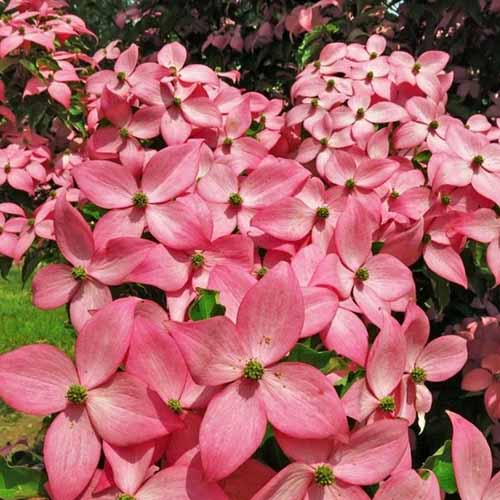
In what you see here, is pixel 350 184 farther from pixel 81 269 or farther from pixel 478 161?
pixel 81 269

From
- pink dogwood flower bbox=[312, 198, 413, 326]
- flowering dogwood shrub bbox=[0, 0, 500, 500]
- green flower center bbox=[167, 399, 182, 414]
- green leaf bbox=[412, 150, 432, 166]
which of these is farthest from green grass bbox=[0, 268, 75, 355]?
green flower center bbox=[167, 399, 182, 414]

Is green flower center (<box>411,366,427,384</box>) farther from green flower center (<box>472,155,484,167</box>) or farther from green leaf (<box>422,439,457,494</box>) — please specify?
green flower center (<box>472,155,484,167</box>)

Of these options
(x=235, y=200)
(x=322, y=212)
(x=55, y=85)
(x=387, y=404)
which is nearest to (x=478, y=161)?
(x=322, y=212)

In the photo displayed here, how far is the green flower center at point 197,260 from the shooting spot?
79cm

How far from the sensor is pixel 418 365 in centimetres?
77

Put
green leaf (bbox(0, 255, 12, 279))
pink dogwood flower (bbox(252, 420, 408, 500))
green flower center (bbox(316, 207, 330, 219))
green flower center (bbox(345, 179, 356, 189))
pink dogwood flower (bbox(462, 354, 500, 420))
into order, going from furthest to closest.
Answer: green leaf (bbox(0, 255, 12, 279)) < pink dogwood flower (bbox(462, 354, 500, 420)) < green flower center (bbox(345, 179, 356, 189)) < green flower center (bbox(316, 207, 330, 219)) < pink dogwood flower (bbox(252, 420, 408, 500))

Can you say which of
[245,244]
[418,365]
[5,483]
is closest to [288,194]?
[245,244]

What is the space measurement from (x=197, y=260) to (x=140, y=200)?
115 millimetres

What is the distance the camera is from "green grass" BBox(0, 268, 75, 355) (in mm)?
4141

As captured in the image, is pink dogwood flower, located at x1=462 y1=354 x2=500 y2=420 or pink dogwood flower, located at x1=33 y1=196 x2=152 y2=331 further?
pink dogwood flower, located at x1=462 y1=354 x2=500 y2=420

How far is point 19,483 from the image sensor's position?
65cm

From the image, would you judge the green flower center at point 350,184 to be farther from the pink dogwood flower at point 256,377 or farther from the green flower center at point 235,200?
the pink dogwood flower at point 256,377

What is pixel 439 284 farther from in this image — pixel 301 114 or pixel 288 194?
pixel 301 114

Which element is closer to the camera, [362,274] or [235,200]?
[362,274]
